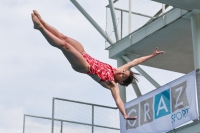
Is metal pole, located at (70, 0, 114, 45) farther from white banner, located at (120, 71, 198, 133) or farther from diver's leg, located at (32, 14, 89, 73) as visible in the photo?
diver's leg, located at (32, 14, 89, 73)

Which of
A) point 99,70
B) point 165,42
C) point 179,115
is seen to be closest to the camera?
point 99,70

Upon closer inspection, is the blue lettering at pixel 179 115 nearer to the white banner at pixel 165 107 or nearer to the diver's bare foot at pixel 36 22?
the white banner at pixel 165 107

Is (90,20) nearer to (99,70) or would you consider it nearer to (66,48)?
(99,70)

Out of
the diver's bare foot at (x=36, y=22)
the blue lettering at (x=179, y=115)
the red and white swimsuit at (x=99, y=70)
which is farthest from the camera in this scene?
the blue lettering at (x=179, y=115)

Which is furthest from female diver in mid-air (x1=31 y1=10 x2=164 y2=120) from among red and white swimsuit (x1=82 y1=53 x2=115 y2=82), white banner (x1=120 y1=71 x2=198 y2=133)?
white banner (x1=120 y1=71 x2=198 y2=133)

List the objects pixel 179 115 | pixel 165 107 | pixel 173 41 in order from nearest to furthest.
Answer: pixel 179 115, pixel 165 107, pixel 173 41

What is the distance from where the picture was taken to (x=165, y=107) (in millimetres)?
21156

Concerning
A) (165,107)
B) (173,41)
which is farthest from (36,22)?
(173,41)

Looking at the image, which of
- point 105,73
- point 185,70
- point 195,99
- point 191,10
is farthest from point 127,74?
point 185,70

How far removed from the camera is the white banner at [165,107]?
20141 mm

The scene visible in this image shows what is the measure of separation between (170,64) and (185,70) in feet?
3.43

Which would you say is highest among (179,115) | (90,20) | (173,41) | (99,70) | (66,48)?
(90,20)

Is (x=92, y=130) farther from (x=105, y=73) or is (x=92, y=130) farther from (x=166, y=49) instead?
(x=105, y=73)

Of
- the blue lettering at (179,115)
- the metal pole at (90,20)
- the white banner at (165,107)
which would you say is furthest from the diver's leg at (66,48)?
the metal pole at (90,20)
